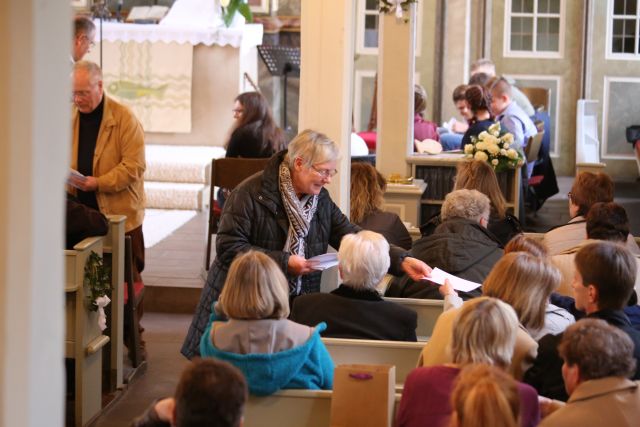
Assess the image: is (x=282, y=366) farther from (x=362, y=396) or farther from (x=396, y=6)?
(x=396, y=6)

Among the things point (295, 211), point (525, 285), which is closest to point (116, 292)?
point (295, 211)

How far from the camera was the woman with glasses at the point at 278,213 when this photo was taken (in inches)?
180

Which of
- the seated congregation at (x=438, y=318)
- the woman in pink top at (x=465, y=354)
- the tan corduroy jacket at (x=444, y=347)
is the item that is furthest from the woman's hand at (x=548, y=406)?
the tan corduroy jacket at (x=444, y=347)

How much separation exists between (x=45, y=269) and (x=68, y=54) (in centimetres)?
38

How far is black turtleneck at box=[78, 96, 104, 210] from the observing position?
6.07 metres

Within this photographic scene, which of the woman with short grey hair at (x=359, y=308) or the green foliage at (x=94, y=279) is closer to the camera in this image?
the woman with short grey hair at (x=359, y=308)

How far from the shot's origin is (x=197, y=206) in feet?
38.2

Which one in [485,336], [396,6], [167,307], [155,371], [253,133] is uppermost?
[396,6]

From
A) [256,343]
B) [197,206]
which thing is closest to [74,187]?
[256,343]

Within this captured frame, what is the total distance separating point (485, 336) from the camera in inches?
127

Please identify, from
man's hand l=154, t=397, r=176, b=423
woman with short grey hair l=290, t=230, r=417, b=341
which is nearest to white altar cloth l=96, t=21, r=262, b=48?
woman with short grey hair l=290, t=230, r=417, b=341

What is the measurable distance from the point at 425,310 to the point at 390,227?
4.57 ft

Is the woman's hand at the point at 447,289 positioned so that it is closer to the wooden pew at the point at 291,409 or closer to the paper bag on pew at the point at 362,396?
the wooden pew at the point at 291,409

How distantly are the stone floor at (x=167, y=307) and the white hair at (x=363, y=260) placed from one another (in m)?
1.71
